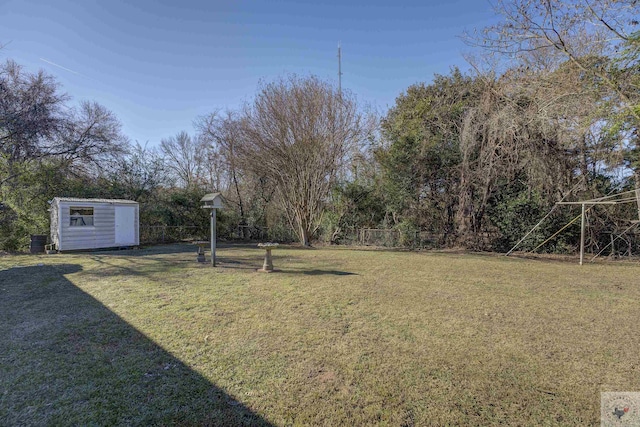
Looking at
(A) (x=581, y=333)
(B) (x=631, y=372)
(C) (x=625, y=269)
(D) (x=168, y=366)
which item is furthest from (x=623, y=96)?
(D) (x=168, y=366)

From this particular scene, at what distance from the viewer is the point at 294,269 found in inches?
293

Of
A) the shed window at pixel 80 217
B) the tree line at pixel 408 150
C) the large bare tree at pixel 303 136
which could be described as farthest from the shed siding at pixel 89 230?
the large bare tree at pixel 303 136

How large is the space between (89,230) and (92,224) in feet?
0.85

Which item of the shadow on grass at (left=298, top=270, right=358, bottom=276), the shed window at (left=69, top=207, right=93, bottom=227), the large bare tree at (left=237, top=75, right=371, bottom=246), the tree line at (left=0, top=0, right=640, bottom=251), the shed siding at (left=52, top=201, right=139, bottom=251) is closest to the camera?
the shadow on grass at (left=298, top=270, right=358, bottom=276)

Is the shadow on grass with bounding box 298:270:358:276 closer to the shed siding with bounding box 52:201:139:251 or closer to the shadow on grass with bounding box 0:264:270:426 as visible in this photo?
the shadow on grass with bounding box 0:264:270:426

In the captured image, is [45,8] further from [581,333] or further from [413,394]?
[581,333]

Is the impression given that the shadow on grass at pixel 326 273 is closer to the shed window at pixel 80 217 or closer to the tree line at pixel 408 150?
the tree line at pixel 408 150

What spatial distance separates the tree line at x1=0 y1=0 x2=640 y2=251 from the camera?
7.44m

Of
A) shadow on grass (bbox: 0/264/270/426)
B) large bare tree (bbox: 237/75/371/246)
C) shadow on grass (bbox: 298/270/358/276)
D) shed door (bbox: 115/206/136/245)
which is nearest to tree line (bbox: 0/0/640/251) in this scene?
large bare tree (bbox: 237/75/371/246)

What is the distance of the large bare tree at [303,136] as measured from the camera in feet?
39.8

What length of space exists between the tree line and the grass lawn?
Result: 5.24 metres

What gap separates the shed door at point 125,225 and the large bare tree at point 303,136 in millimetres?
5088

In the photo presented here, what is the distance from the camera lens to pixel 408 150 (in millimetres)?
12359

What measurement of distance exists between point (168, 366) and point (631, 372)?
162 inches
